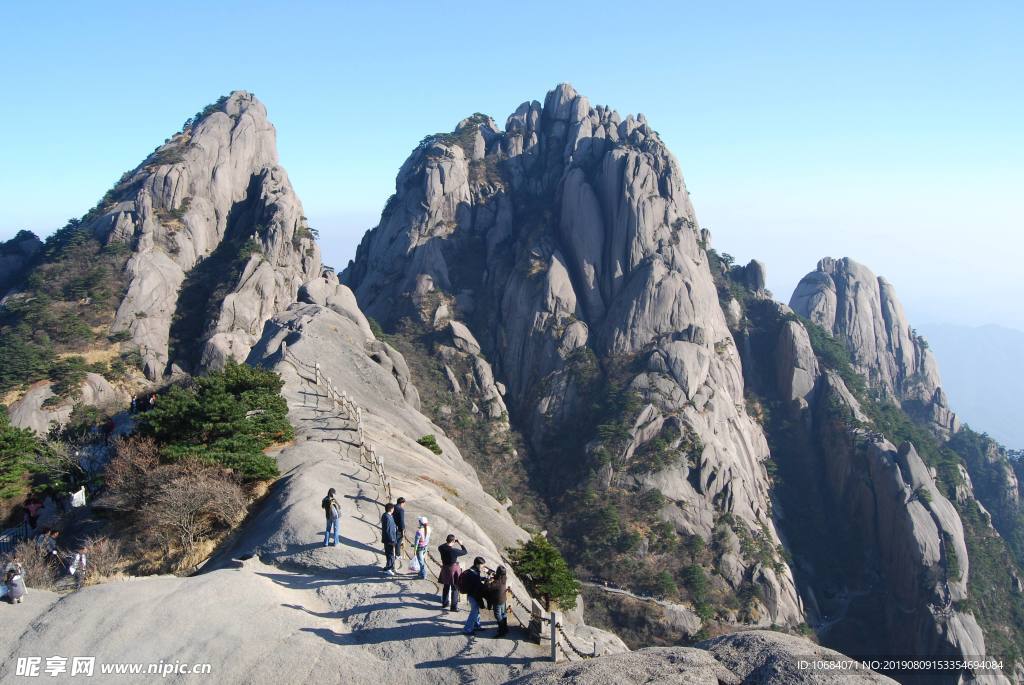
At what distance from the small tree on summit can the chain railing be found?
3.03 feet

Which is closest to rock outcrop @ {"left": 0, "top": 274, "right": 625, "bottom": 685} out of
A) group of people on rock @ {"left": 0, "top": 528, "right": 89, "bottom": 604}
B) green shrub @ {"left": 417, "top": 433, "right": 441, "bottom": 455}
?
group of people on rock @ {"left": 0, "top": 528, "right": 89, "bottom": 604}

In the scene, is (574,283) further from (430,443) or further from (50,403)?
(50,403)

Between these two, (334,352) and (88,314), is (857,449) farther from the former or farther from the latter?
(88,314)

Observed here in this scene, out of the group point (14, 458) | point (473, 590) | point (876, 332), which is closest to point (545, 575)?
point (473, 590)

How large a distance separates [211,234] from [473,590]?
83.3 meters

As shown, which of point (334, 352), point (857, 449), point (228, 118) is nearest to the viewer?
point (334, 352)

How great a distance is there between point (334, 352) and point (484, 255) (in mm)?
57981

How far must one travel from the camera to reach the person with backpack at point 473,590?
613 inches

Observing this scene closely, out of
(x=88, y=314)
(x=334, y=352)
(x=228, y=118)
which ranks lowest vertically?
(x=334, y=352)

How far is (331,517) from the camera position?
19469 millimetres

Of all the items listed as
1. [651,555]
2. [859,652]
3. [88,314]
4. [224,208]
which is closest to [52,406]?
[88,314]

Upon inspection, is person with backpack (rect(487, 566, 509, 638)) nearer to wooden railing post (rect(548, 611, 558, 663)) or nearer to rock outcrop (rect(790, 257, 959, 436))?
wooden railing post (rect(548, 611, 558, 663))

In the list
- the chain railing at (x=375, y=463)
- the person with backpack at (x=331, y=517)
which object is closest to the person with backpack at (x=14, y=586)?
the person with backpack at (x=331, y=517)

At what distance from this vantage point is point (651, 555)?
209 feet
